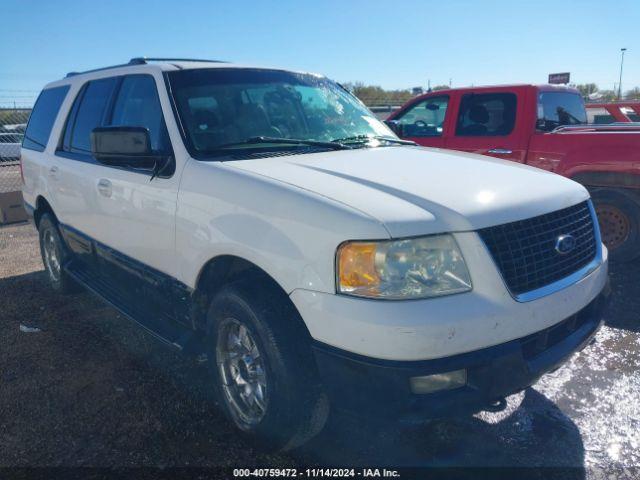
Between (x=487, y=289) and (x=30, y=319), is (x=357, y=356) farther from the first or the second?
(x=30, y=319)

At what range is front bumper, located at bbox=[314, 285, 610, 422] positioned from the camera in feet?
6.55

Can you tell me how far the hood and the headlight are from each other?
0.06 meters

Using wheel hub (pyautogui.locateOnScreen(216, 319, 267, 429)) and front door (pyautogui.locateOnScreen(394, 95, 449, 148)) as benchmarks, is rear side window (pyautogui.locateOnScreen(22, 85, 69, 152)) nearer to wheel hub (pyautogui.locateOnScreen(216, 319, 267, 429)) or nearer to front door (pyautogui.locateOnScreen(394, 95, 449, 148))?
wheel hub (pyautogui.locateOnScreen(216, 319, 267, 429))

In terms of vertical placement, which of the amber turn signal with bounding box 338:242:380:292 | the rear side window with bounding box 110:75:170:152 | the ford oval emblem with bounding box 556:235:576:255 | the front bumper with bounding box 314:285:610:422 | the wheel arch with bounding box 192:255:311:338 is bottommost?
the front bumper with bounding box 314:285:610:422

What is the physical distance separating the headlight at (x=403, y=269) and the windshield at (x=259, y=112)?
3.96 ft

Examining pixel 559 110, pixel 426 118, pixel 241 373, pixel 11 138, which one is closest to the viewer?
pixel 241 373


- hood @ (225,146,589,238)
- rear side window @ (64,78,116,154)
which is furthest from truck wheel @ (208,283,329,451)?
rear side window @ (64,78,116,154)

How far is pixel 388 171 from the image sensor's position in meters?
2.62

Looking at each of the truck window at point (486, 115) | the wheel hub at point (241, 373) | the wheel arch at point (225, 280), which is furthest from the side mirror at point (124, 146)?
the truck window at point (486, 115)

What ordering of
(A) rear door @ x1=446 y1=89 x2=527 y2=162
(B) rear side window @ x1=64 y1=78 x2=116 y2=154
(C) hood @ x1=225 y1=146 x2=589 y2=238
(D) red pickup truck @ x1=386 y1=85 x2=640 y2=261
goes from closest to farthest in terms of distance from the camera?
(C) hood @ x1=225 y1=146 x2=589 y2=238
(B) rear side window @ x1=64 y1=78 x2=116 y2=154
(D) red pickup truck @ x1=386 y1=85 x2=640 y2=261
(A) rear door @ x1=446 y1=89 x2=527 y2=162

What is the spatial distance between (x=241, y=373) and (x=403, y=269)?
46.2 inches

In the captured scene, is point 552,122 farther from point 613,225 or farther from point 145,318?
point 145,318

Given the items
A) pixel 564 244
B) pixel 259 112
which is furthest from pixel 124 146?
pixel 564 244

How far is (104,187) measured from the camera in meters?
3.55
